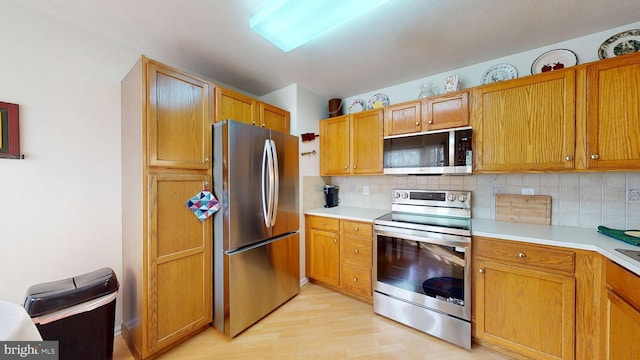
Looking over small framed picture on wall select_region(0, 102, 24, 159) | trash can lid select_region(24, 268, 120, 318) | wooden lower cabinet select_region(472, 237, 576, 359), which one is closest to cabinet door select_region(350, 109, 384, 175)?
wooden lower cabinet select_region(472, 237, 576, 359)

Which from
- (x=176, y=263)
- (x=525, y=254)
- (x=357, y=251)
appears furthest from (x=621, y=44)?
(x=176, y=263)

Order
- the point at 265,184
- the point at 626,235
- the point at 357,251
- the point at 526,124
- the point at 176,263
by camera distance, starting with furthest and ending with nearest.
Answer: the point at 357,251
the point at 265,184
the point at 526,124
the point at 176,263
the point at 626,235

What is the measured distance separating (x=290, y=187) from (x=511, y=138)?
2036 millimetres

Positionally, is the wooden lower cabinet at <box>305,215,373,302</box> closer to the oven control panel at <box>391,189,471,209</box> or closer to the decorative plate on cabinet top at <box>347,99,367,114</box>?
the oven control panel at <box>391,189,471,209</box>

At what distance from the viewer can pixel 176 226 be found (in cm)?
170

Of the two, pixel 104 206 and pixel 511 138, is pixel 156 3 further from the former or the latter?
pixel 511 138

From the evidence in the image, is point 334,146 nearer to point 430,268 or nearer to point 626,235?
point 430,268

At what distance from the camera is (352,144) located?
2727 millimetres

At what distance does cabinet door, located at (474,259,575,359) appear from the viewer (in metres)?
1.45

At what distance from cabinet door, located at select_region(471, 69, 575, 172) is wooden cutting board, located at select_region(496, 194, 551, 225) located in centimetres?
37

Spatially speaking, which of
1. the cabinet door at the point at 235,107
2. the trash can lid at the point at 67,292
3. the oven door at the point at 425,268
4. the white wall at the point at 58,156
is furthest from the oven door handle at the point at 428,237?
the white wall at the point at 58,156

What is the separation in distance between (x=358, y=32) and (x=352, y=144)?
1.22 m

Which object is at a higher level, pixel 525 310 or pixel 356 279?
pixel 525 310

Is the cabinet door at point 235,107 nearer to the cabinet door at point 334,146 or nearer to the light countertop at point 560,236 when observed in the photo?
the cabinet door at point 334,146
